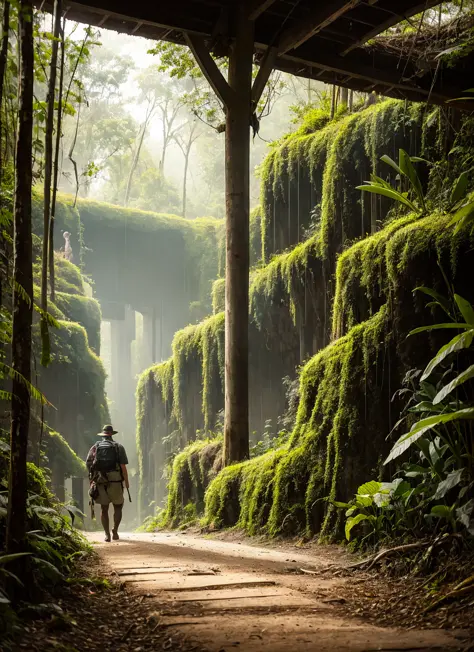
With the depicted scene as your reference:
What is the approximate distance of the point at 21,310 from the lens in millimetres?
4145

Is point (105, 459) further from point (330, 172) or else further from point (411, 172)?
point (330, 172)

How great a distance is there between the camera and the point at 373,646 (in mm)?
3549

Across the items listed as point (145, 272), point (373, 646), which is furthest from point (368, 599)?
point (145, 272)

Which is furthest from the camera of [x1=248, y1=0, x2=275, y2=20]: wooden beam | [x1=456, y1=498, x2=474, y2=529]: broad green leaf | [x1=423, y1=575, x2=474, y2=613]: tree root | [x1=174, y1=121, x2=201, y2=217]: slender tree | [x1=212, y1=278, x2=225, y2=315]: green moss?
[x1=174, y1=121, x2=201, y2=217]: slender tree

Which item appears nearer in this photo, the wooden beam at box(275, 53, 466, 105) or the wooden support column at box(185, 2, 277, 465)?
the wooden beam at box(275, 53, 466, 105)

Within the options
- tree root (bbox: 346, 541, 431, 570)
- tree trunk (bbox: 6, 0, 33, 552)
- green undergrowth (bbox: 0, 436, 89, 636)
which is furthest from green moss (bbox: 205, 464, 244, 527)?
tree trunk (bbox: 6, 0, 33, 552)

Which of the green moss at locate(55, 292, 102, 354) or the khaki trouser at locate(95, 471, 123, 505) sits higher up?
the green moss at locate(55, 292, 102, 354)

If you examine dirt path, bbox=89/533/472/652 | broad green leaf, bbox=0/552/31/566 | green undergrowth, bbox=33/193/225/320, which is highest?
green undergrowth, bbox=33/193/225/320

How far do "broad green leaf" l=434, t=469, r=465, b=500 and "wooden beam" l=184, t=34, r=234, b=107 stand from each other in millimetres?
6556

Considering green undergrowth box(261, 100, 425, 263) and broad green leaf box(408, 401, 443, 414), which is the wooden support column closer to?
green undergrowth box(261, 100, 425, 263)

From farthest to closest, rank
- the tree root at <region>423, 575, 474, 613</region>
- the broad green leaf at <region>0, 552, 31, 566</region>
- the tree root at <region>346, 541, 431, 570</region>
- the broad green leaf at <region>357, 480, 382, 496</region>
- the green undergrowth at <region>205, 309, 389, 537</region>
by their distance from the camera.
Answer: the green undergrowth at <region>205, 309, 389, 537</region> → the broad green leaf at <region>357, 480, 382, 496</region> → the tree root at <region>346, 541, 431, 570</region> → the tree root at <region>423, 575, 474, 613</region> → the broad green leaf at <region>0, 552, 31, 566</region>

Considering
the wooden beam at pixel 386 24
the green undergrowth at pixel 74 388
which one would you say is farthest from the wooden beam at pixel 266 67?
the green undergrowth at pixel 74 388

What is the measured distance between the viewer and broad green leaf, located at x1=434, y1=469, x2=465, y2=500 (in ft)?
17.1

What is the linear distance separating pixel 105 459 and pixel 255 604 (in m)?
5.12
